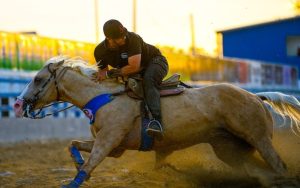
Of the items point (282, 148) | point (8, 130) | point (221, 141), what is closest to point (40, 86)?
point (221, 141)

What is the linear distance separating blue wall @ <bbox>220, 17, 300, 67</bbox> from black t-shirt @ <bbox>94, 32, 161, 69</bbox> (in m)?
31.6

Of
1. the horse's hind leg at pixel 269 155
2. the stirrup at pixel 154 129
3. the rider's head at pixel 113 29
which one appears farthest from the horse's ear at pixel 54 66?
the horse's hind leg at pixel 269 155

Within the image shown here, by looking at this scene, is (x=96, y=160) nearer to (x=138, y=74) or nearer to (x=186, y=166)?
(x=138, y=74)

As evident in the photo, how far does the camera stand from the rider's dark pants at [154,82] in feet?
20.8

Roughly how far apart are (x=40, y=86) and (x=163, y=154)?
5.87 ft

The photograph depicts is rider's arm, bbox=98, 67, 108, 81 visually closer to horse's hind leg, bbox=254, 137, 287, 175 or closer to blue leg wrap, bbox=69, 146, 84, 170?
blue leg wrap, bbox=69, 146, 84, 170

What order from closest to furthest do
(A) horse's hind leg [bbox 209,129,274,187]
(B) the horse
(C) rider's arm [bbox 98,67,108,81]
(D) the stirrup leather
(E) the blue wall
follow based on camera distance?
(D) the stirrup leather
(B) the horse
(C) rider's arm [bbox 98,67,108,81]
(A) horse's hind leg [bbox 209,129,274,187]
(E) the blue wall

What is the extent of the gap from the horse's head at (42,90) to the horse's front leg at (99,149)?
847mm

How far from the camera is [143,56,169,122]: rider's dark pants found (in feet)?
20.8

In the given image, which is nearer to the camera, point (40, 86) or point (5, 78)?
point (40, 86)

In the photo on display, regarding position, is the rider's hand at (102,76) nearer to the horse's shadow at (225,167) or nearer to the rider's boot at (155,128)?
the rider's boot at (155,128)

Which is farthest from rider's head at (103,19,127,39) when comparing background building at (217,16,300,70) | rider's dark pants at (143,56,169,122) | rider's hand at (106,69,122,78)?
background building at (217,16,300,70)

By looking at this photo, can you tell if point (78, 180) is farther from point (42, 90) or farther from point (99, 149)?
point (42, 90)

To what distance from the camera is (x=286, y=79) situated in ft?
112
